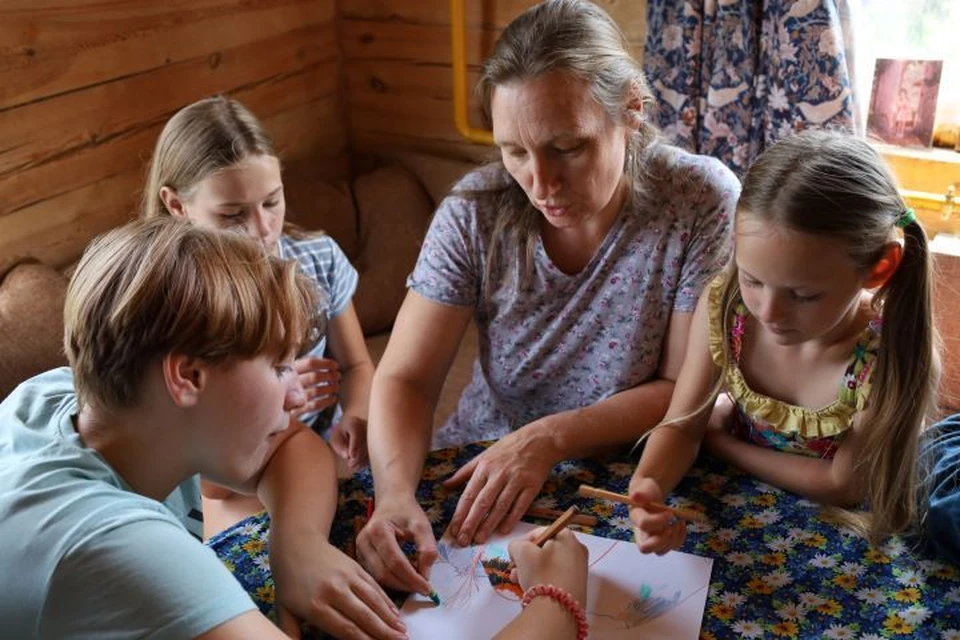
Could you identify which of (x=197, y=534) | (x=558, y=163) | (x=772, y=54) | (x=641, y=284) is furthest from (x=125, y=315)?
(x=772, y=54)

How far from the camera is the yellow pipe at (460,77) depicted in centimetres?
246

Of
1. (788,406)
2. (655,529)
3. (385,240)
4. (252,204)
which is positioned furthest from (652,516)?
(385,240)

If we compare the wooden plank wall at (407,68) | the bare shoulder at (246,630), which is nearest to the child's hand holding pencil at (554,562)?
the bare shoulder at (246,630)

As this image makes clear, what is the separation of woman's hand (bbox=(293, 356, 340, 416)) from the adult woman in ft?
0.64

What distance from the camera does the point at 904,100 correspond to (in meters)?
2.18

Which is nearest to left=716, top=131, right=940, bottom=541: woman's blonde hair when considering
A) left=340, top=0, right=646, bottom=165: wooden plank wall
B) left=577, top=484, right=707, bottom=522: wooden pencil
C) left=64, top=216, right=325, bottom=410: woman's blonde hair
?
left=577, top=484, right=707, bottom=522: wooden pencil

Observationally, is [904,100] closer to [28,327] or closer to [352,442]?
[352,442]

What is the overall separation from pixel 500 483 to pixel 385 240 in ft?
5.14

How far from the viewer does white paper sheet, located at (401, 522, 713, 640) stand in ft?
3.12

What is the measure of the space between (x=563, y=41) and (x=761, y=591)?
74 centimetres

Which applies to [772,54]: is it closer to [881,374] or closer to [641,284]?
[641,284]

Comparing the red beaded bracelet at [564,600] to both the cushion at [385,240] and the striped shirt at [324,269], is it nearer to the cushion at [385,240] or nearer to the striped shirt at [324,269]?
the striped shirt at [324,269]

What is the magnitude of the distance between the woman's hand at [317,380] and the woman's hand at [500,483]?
432 millimetres

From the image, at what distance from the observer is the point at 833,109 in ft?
6.53
